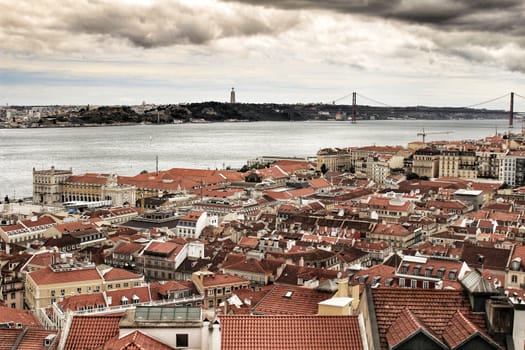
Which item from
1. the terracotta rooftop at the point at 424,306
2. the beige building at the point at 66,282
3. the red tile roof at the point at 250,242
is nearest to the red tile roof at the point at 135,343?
the terracotta rooftop at the point at 424,306

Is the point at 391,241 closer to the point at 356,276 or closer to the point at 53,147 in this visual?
the point at 356,276

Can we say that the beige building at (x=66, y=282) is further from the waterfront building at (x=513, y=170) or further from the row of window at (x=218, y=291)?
the waterfront building at (x=513, y=170)

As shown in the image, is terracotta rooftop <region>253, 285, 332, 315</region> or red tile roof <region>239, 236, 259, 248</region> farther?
red tile roof <region>239, 236, 259, 248</region>

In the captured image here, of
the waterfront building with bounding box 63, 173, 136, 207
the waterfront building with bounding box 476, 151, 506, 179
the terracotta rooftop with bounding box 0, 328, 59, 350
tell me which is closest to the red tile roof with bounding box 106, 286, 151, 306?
the terracotta rooftop with bounding box 0, 328, 59, 350

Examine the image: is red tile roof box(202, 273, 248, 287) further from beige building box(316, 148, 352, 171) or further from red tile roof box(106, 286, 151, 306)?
beige building box(316, 148, 352, 171)

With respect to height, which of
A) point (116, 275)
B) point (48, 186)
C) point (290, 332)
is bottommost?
point (48, 186)

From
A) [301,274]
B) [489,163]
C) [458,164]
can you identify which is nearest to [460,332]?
[301,274]

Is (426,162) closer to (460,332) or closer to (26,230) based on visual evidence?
(26,230)
